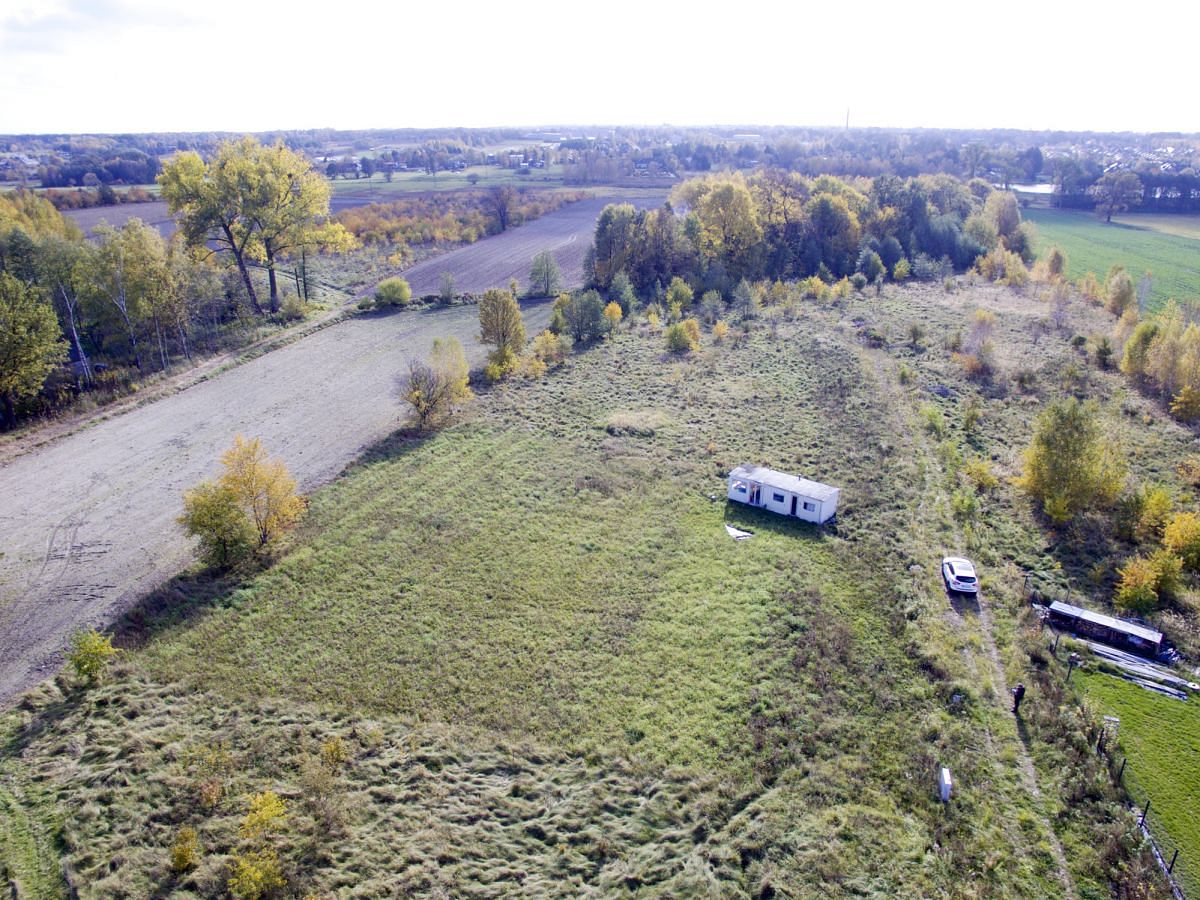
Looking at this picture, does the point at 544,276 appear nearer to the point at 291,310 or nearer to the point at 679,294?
the point at 679,294

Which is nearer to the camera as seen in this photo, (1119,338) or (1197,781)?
(1197,781)

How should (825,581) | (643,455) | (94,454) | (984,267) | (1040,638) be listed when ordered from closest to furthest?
(1040,638) → (825,581) → (94,454) → (643,455) → (984,267)

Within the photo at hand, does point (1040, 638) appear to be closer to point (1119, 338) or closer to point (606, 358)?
point (606, 358)

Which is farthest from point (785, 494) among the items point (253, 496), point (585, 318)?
point (585, 318)

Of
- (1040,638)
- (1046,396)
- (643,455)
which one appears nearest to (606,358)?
(643,455)

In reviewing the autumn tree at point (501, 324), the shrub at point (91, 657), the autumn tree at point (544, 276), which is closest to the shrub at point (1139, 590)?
the shrub at point (91, 657)

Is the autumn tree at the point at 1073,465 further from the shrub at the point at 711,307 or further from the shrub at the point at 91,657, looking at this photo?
the shrub at the point at 91,657
